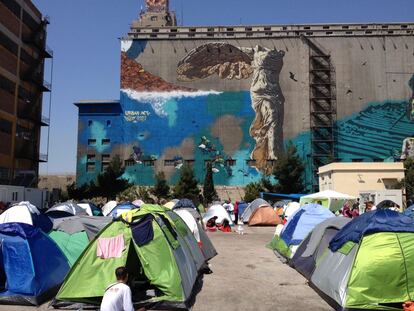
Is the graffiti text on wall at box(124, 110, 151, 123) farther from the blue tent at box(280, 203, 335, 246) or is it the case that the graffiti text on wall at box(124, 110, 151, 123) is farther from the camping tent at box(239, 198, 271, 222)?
the blue tent at box(280, 203, 335, 246)

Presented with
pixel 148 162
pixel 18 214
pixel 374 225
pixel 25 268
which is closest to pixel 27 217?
pixel 18 214

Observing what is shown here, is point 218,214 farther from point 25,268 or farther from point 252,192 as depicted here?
point 252,192

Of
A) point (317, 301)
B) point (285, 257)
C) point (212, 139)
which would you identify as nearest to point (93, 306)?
point (317, 301)

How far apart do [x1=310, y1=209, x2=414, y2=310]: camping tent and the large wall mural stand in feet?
200

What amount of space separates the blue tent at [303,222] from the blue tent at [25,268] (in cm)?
818

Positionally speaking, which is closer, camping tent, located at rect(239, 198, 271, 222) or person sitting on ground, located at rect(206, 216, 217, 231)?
person sitting on ground, located at rect(206, 216, 217, 231)

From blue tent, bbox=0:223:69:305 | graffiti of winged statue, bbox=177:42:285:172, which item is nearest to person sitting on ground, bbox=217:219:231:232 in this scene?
blue tent, bbox=0:223:69:305

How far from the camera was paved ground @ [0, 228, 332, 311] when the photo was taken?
9555 millimetres

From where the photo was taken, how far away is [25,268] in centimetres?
980

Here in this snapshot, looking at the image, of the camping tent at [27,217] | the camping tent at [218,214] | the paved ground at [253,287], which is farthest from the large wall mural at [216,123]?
the camping tent at [27,217]

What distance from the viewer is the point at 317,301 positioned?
9.93 m

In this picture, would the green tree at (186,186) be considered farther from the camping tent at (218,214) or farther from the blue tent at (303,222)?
the blue tent at (303,222)

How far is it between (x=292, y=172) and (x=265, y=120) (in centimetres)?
1266

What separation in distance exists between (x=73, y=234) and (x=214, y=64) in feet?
206
